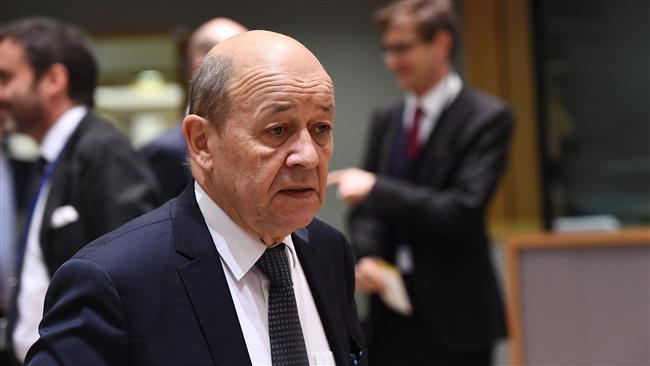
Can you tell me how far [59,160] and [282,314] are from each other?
1.44m

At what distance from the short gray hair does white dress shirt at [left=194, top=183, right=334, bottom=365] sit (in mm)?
137

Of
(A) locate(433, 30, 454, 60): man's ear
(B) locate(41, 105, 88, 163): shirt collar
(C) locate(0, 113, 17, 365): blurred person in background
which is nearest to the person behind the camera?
(B) locate(41, 105, 88, 163): shirt collar

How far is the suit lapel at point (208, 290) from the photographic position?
56.4 inches

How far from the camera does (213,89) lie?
149cm

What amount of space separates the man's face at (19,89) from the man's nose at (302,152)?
5.35 ft

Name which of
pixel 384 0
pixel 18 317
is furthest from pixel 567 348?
pixel 18 317

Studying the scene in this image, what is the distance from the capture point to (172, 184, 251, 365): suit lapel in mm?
1432

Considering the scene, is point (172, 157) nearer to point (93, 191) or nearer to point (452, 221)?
Answer: point (93, 191)

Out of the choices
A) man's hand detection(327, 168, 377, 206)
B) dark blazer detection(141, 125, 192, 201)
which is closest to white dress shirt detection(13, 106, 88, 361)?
dark blazer detection(141, 125, 192, 201)

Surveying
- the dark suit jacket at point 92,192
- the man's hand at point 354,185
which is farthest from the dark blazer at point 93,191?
the man's hand at point 354,185

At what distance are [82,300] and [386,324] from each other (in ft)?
6.95

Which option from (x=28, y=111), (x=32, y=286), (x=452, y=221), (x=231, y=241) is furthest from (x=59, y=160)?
(x=231, y=241)

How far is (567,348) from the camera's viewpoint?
4.79 m

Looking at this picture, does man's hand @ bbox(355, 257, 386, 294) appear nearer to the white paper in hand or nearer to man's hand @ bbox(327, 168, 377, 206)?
the white paper in hand
